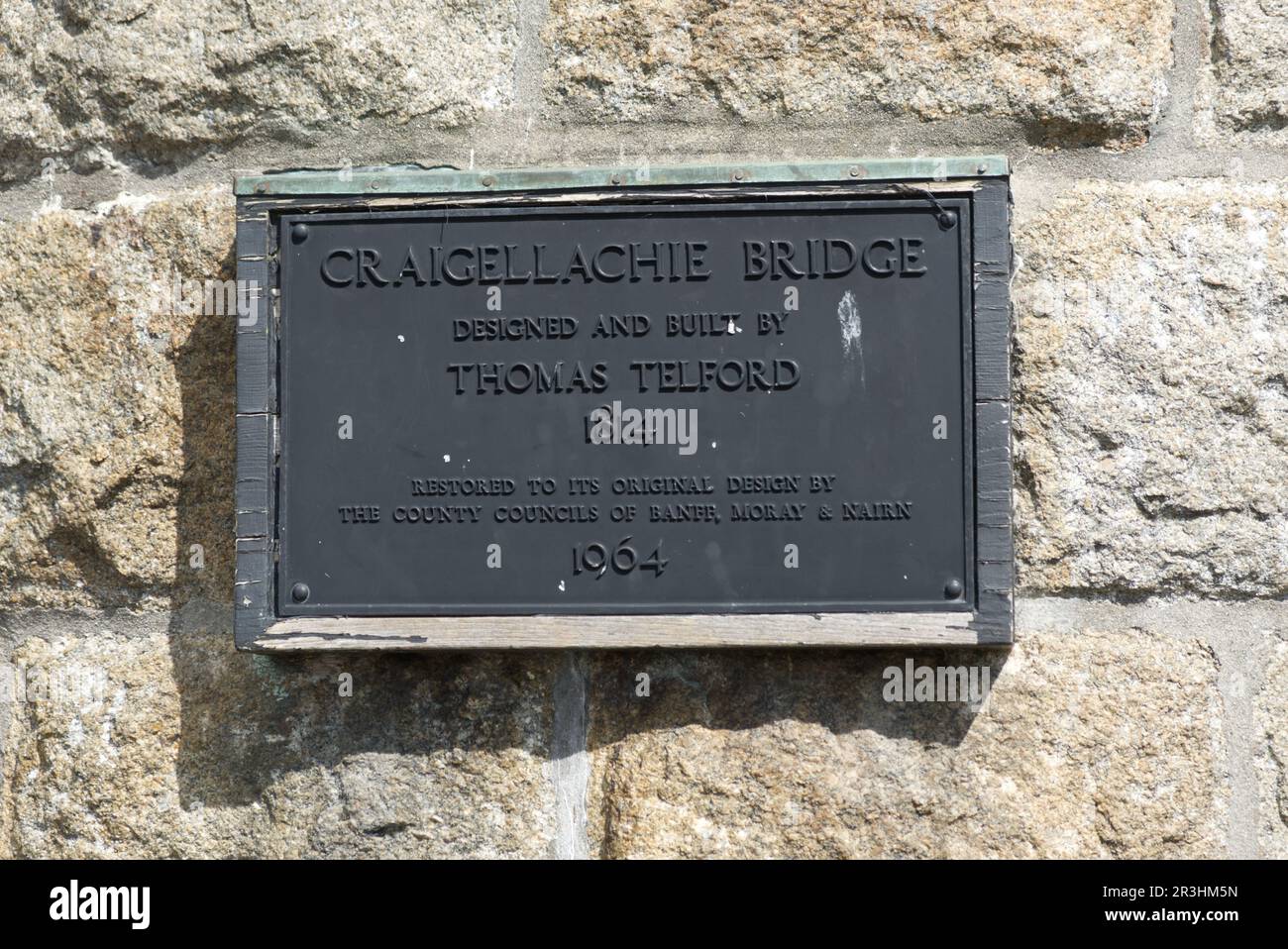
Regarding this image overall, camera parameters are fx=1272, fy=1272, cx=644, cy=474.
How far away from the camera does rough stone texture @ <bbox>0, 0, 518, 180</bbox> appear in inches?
77.5

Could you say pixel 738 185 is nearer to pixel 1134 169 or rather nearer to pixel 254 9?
pixel 1134 169

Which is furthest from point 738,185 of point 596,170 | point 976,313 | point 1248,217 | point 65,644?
point 65,644

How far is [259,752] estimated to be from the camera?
6.35ft

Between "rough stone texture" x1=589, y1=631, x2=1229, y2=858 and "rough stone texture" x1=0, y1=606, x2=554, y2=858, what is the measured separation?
0.17 m

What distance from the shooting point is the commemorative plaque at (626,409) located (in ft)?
5.95

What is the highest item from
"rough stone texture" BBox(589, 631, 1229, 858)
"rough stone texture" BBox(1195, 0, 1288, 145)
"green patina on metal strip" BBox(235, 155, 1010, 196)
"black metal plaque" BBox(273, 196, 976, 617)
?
"rough stone texture" BBox(1195, 0, 1288, 145)

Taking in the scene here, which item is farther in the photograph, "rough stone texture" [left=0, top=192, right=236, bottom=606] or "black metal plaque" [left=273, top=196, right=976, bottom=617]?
"rough stone texture" [left=0, top=192, right=236, bottom=606]

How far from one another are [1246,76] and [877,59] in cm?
55

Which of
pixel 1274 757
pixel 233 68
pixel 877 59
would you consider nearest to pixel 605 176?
pixel 877 59

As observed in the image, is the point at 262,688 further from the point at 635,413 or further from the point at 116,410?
the point at 635,413

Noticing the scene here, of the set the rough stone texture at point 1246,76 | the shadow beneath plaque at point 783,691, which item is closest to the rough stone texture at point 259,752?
the shadow beneath plaque at point 783,691

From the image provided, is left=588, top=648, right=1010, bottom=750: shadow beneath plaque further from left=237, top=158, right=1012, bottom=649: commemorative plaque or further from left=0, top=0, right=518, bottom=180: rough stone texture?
left=0, top=0, right=518, bottom=180: rough stone texture

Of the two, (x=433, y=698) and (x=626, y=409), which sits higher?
(x=626, y=409)

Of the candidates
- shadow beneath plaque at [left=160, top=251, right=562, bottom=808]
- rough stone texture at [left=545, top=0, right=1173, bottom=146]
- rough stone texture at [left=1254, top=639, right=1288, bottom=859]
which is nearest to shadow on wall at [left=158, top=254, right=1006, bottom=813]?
shadow beneath plaque at [left=160, top=251, right=562, bottom=808]
